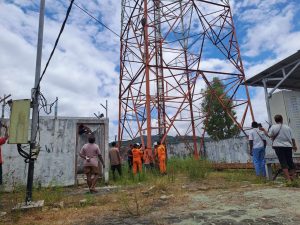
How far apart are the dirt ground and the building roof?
4098 mm

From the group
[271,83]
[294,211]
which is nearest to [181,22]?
[271,83]

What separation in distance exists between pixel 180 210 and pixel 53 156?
5.91 m

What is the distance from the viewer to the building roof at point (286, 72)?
8.20 meters

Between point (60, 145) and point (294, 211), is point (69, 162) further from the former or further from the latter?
point (294, 211)

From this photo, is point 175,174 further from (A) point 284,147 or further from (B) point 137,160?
(A) point 284,147

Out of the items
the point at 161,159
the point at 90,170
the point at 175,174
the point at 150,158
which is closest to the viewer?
the point at 90,170

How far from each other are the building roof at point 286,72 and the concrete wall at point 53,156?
5466mm

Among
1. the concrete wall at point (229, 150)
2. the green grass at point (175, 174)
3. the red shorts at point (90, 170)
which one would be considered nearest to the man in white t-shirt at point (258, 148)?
the green grass at point (175, 174)

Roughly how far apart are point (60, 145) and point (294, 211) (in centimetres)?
714

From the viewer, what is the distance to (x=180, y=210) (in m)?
4.13

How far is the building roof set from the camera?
26.9 ft

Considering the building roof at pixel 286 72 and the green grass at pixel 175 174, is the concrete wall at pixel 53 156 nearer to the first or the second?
the green grass at pixel 175 174

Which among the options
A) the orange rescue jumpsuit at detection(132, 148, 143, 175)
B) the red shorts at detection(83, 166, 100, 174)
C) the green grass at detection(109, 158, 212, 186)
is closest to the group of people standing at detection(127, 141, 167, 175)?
the orange rescue jumpsuit at detection(132, 148, 143, 175)

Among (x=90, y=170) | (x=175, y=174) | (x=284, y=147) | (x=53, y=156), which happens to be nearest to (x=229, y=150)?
(x=175, y=174)
